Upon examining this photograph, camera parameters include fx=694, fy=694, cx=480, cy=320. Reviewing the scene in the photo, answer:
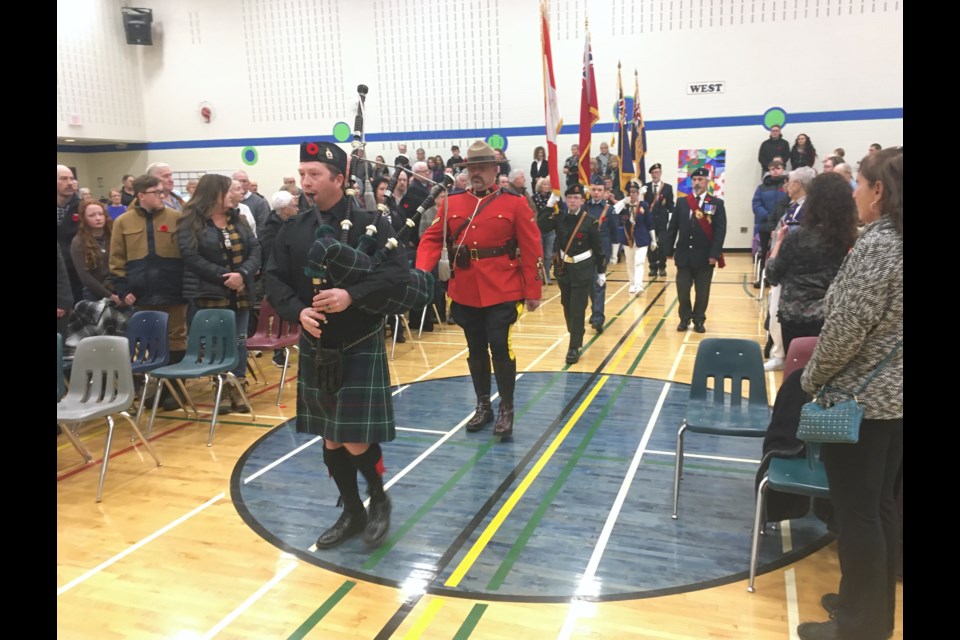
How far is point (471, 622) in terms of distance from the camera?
2.85 metres

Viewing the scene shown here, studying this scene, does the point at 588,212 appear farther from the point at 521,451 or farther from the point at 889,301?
the point at 889,301

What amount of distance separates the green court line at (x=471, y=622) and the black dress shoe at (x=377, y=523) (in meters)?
0.73

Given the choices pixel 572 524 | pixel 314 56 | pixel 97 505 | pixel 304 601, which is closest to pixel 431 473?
pixel 572 524

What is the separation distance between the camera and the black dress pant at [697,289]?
26.3 feet

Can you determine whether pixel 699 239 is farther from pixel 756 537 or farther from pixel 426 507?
pixel 756 537

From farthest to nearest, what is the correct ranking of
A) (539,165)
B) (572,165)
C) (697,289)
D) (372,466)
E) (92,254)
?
(539,165), (572,165), (697,289), (92,254), (372,466)

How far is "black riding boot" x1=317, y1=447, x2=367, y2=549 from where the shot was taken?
3.41m

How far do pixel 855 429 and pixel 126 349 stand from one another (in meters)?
4.02

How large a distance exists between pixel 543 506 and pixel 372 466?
104 centimetres

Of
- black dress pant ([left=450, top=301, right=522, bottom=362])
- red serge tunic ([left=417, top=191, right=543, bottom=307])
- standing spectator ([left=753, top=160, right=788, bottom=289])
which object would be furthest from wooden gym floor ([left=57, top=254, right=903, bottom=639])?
standing spectator ([left=753, top=160, right=788, bottom=289])

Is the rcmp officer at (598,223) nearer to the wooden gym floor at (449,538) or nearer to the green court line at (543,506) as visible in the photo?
the wooden gym floor at (449,538)

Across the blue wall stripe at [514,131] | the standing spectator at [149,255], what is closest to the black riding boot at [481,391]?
the standing spectator at [149,255]

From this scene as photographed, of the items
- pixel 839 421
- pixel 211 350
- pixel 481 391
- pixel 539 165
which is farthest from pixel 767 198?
pixel 839 421

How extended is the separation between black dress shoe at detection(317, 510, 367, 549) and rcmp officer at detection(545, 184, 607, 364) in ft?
12.3
